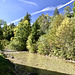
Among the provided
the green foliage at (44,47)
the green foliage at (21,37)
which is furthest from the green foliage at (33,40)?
the green foliage at (21,37)

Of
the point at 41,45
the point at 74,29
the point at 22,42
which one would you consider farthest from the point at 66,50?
the point at 22,42

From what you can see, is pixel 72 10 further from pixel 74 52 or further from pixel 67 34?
pixel 74 52

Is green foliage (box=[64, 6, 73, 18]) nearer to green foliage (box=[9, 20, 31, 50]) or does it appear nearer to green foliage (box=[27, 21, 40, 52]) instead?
A: green foliage (box=[27, 21, 40, 52])

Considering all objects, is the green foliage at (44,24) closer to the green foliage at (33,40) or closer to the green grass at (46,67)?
the green foliage at (33,40)

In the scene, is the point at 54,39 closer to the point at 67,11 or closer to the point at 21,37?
the point at 21,37

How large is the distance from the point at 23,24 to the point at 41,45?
43.2 feet

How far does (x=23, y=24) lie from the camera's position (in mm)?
29203

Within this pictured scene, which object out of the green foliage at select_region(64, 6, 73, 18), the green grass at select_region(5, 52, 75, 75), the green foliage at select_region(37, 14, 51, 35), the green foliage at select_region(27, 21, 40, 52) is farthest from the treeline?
the green foliage at select_region(64, 6, 73, 18)

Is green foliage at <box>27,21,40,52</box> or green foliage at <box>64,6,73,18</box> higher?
green foliage at <box>64,6,73,18</box>

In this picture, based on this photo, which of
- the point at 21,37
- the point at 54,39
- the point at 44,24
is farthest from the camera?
the point at 44,24

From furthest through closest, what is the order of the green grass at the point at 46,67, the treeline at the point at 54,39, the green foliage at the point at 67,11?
the green foliage at the point at 67,11, the treeline at the point at 54,39, the green grass at the point at 46,67

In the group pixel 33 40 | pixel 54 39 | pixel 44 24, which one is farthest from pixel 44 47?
pixel 44 24

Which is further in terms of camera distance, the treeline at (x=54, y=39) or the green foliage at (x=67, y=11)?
the green foliage at (x=67, y=11)

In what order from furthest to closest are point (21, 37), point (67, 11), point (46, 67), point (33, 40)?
1. point (67, 11)
2. point (21, 37)
3. point (33, 40)
4. point (46, 67)
